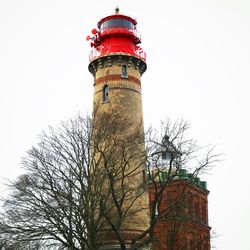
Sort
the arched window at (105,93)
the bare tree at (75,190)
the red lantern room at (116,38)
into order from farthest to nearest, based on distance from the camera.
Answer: the red lantern room at (116,38)
the arched window at (105,93)
the bare tree at (75,190)

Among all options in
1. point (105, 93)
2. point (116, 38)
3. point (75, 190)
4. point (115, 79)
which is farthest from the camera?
point (116, 38)

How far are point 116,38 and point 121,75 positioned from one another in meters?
2.90

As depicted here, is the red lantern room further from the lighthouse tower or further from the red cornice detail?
the red cornice detail

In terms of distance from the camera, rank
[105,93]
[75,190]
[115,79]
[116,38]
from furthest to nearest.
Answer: [116,38] → [105,93] → [115,79] → [75,190]

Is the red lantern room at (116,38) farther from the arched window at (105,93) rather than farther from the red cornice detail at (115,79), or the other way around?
the arched window at (105,93)

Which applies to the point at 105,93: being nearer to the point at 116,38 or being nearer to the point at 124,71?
the point at 124,71

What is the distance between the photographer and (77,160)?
24.6 m

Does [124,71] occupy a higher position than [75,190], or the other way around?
[124,71]

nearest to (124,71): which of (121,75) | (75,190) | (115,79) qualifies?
(121,75)

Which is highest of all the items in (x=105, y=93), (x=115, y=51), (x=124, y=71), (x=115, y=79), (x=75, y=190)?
(x=115, y=51)

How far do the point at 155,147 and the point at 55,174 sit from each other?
5365 mm

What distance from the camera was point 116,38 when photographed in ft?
108

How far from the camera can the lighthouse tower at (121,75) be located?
1167 inches

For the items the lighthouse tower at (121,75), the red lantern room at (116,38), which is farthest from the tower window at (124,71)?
the red lantern room at (116,38)
